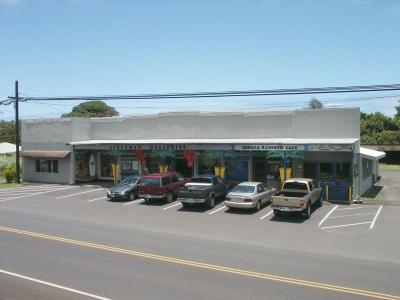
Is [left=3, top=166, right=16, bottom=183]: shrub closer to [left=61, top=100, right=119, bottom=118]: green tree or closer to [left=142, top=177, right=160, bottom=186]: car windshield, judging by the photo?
[left=142, top=177, right=160, bottom=186]: car windshield

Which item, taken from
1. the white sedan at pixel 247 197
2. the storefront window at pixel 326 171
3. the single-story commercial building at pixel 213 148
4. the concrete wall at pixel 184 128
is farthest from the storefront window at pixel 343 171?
the white sedan at pixel 247 197

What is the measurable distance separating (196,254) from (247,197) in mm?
8910

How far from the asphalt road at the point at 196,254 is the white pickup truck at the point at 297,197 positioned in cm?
62

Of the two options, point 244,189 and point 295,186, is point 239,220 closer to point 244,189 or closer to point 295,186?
point 244,189

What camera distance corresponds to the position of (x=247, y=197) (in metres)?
22.8

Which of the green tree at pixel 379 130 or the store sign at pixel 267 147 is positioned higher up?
the green tree at pixel 379 130

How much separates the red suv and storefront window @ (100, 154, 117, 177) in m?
11.1

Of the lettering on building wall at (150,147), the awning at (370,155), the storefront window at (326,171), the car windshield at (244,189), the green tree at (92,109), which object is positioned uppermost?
the green tree at (92,109)

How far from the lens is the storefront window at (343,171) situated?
2690cm

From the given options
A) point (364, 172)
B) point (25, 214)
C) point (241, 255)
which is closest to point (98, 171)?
point (25, 214)

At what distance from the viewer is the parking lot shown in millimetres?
17312

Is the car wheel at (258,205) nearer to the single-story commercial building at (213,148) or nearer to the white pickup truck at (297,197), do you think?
the white pickup truck at (297,197)

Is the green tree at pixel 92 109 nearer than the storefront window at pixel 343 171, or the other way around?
the storefront window at pixel 343 171

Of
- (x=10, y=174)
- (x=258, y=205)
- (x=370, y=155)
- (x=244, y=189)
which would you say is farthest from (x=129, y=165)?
(x=370, y=155)
